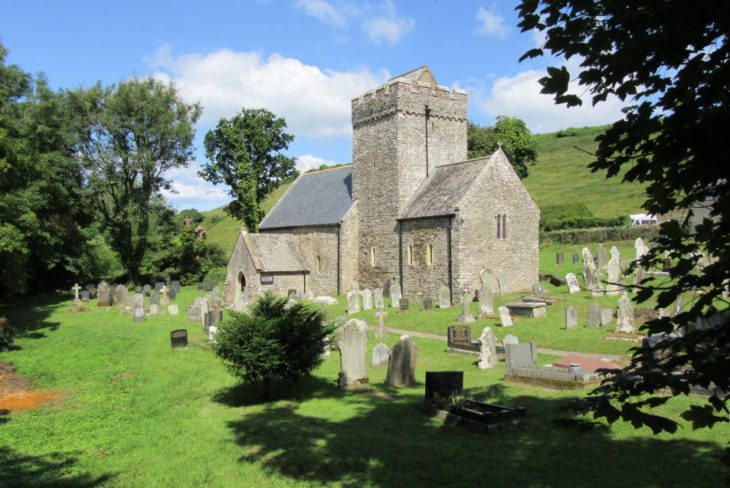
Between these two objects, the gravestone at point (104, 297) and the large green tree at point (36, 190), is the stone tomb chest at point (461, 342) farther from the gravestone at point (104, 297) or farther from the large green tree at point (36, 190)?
the gravestone at point (104, 297)

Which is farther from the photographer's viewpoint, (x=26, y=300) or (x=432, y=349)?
(x=26, y=300)

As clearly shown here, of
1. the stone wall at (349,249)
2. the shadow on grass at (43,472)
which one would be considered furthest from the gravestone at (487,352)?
the stone wall at (349,249)

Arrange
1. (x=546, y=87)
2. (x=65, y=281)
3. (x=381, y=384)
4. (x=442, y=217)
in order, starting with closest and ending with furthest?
(x=546, y=87), (x=381, y=384), (x=442, y=217), (x=65, y=281)

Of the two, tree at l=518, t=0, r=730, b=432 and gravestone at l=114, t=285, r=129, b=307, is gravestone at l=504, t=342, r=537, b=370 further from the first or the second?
gravestone at l=114, t=285, r=129, b=307

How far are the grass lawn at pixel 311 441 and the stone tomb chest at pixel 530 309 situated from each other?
591 cm

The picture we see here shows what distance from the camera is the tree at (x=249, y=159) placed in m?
49.2

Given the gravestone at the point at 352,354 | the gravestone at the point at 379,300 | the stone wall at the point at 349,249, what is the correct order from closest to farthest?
the gravestone at the point at 352,354 → the gravestone at the point at 379,300 → the stone wall at the point at 349,249

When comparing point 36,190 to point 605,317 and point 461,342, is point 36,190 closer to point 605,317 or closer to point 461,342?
point 461,342

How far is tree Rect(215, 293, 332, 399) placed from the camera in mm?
12609

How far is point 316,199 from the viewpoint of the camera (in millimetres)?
39969

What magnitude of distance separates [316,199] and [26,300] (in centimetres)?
2043

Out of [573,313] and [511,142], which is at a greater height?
[511,142]

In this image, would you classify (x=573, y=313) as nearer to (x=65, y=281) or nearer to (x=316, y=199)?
(x=316, y=199)

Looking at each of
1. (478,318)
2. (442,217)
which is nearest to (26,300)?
(442,217)
